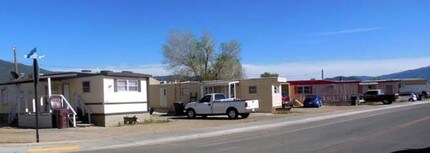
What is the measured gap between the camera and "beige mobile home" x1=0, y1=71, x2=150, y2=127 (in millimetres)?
30969

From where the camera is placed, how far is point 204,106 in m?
37.8

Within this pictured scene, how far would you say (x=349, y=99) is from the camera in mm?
69750

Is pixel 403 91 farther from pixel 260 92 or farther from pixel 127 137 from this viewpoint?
pixel 127 137

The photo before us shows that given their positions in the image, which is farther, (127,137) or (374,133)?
(127,137)

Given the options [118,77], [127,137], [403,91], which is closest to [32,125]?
[118,77]

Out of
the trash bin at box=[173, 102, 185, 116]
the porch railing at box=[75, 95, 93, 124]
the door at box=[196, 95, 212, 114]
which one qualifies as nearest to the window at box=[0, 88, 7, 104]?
the porch railing at box=[75, 95, 93, 124]

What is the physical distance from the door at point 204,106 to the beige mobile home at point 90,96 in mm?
4966

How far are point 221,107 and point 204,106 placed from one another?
143 cm

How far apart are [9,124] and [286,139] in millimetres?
20465

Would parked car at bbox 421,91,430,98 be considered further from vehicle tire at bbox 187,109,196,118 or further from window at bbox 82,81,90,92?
window at bbox 82,81,90,92

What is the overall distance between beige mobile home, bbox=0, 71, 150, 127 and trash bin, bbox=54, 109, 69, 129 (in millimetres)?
554

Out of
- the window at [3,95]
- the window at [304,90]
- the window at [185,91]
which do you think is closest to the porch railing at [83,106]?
the window at [3,95]

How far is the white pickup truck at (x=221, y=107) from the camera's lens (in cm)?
3619

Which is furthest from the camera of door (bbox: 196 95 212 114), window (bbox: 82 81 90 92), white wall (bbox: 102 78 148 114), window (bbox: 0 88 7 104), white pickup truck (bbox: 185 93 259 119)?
door (bbox: 196 95 212 114)
